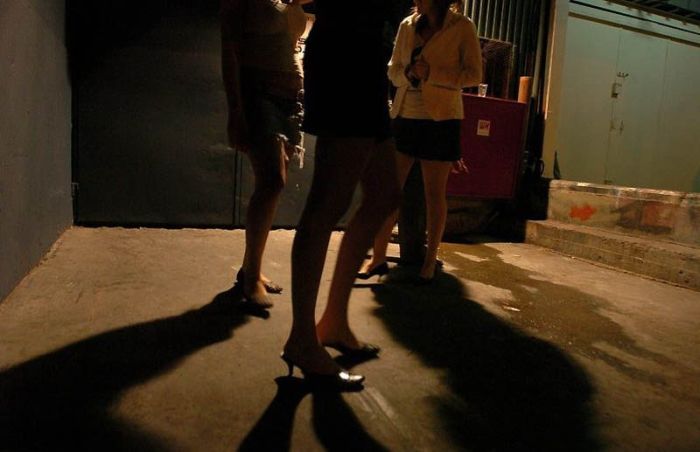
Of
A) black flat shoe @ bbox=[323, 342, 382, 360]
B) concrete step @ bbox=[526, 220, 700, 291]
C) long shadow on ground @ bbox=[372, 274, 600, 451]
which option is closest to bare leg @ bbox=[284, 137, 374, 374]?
black flat shoe @ bbox=[323, 342, 382, 360]

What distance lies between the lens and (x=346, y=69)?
5.16 ft

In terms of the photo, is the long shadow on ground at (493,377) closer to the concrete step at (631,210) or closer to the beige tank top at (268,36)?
the beige tank top at (268,36)

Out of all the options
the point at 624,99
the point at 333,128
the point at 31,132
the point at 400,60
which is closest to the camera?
the point at 333,128

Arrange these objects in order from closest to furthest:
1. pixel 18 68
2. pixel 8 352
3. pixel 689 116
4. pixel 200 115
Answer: pixel 8 352
pixel 18 68
pixel 200 115
pixel 689 116

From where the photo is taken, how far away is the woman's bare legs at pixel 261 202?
228cm

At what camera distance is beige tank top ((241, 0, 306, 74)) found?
2.26m

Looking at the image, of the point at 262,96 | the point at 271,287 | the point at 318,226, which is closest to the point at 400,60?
the point at 262,96

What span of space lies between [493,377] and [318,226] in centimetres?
87

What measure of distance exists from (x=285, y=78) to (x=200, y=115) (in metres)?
1.94

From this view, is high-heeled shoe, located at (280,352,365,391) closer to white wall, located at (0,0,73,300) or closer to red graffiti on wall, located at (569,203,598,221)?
white wall, located at (0,0,73,300)

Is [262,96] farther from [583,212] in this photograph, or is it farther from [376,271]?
[583,212]

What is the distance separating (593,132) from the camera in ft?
21.3

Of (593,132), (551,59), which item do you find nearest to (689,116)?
(593,132)

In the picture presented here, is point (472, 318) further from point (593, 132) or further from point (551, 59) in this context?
point (593, 132)
